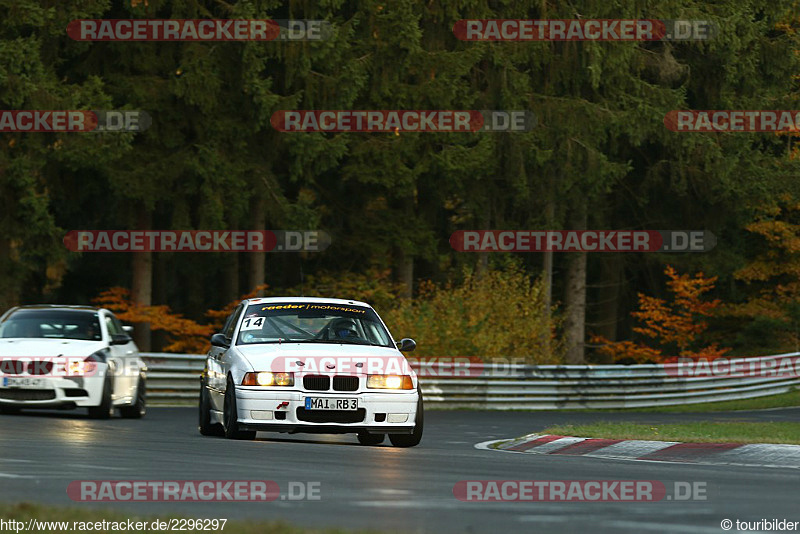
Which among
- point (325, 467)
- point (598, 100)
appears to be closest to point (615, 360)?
point (598, 100)

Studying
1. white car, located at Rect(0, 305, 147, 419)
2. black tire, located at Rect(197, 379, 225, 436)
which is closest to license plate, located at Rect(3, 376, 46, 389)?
white car, located at Rect(0, 305, 147, 419)

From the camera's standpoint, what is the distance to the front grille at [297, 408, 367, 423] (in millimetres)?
17484

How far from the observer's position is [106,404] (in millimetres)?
23422

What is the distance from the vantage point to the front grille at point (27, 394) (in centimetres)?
2292

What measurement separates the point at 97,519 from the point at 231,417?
8.25 meters

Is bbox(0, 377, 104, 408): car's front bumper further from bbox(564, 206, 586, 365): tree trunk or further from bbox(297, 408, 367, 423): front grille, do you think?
bbox(564, 206, 586, 365): tree trunk

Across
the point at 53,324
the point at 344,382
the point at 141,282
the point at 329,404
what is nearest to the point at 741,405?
the point at 141,282

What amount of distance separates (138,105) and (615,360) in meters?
19.0

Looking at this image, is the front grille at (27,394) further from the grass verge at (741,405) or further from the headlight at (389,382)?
the grass verge at (741,405)

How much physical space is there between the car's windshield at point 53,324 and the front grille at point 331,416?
750 centimetres

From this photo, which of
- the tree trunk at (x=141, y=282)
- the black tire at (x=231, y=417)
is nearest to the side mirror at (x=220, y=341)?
the black tire at (x=231, y=417)

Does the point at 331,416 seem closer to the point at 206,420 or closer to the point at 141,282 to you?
the point at 206,420

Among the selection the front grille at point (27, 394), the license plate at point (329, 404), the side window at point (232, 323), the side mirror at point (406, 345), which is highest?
the side window at point (232, 323)

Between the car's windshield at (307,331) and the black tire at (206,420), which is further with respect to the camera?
the black tire at (206,420)
